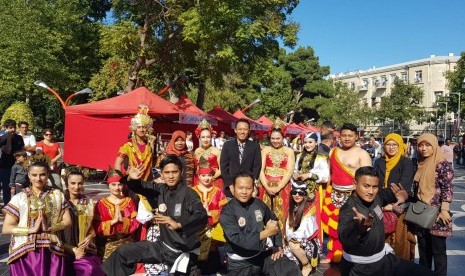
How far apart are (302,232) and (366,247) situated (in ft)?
7.10

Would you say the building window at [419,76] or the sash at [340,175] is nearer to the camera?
the sash at [340,175]

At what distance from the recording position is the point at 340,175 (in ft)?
19.3

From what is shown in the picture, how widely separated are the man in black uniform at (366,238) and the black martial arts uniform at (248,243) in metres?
0.77

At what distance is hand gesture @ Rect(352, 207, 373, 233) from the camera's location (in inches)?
133

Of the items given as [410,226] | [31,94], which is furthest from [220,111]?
[31,94]

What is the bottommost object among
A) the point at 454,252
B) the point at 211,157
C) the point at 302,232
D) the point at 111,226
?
the point at 454,252

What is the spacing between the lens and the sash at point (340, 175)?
584 centimetres

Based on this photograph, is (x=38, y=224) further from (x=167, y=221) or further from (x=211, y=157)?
(x=211, y=157)

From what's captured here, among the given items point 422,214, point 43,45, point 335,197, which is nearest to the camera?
point 422,214

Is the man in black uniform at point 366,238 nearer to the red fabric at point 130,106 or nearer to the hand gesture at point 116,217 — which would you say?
the hand gesture at point 116,217

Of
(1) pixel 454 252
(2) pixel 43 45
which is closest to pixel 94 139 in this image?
(1) pixel 454 252

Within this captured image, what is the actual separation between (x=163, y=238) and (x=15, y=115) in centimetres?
1978

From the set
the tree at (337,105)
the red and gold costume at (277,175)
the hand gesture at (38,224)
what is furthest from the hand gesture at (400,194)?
the tree at (337,105)

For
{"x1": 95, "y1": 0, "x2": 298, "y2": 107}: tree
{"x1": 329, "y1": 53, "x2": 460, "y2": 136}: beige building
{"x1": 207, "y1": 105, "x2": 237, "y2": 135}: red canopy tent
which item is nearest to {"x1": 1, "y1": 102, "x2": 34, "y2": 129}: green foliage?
{"x1": 95, "y1": 0, "x2": 298, "y2": 107}: tree
